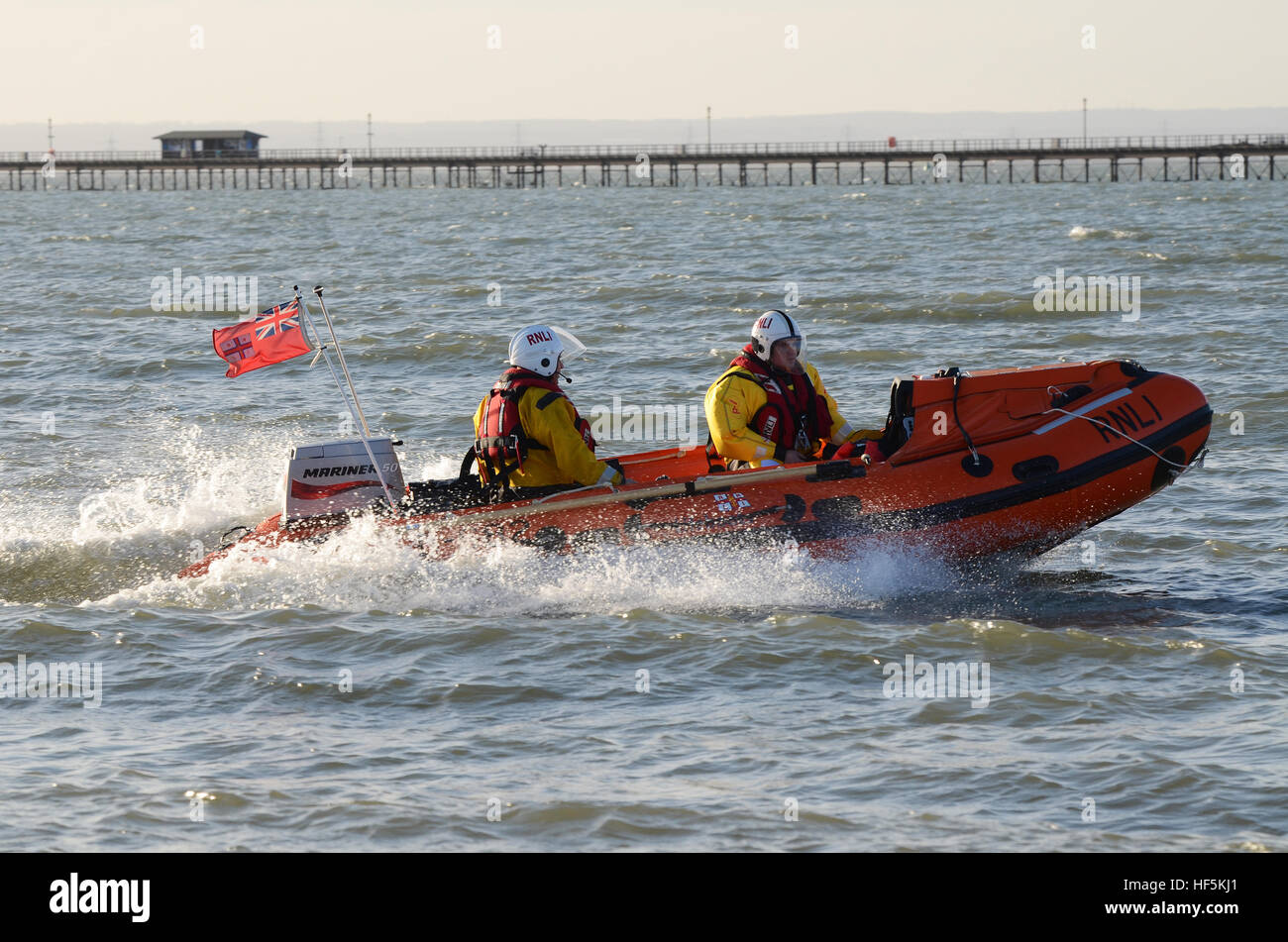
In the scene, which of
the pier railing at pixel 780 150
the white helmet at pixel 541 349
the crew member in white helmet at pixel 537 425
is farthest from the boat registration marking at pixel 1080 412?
the pier railing at pixel 780 150

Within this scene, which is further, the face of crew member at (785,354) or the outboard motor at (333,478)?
the outboard motor at (333,478)

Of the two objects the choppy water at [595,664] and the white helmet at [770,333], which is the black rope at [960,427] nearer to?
the choppy water at [595,664]

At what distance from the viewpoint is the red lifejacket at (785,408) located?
10.3 m

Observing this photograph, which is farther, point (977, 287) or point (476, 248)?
point (476, 248)

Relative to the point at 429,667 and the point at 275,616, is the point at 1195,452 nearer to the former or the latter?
the point at 429,667

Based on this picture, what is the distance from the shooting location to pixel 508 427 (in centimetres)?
994

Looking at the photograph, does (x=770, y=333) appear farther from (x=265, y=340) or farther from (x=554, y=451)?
(x=265, y=340)

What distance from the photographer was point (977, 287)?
28.1m

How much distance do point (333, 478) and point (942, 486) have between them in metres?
4.00

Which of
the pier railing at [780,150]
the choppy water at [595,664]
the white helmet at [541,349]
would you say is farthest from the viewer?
the pier railing at [780,150]

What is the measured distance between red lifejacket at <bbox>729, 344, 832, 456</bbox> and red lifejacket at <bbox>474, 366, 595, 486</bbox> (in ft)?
3.71

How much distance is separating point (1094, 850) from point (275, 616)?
17.7 feet

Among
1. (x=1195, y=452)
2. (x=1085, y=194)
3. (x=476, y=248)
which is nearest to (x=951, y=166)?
(x=1085, y=194)

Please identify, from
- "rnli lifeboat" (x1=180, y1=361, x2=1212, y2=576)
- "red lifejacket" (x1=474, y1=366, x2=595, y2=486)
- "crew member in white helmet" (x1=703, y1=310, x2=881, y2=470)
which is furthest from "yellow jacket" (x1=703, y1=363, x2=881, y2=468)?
"red lifejacket" (x1=474, y1=366, x2=595, y2=486)
